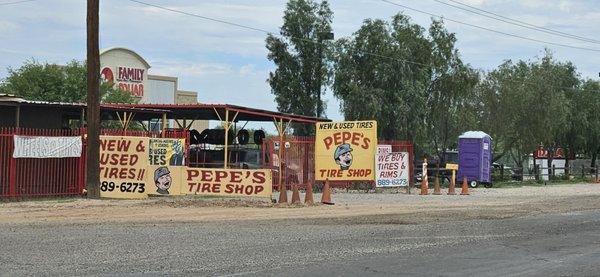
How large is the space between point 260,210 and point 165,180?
4.41 m

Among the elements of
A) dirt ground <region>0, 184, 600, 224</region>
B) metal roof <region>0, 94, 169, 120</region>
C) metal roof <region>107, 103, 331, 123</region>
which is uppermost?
metal roof <region>107, 103, 331, 123</region>

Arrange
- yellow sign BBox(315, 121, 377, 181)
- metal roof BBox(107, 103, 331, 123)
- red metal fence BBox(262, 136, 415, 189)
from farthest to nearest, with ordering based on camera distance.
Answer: yellow sign BBox(315, 121, 377, 181)
red metal fence BBox(262, 136, 415, 189)
metal roof BBox(107, 103, 331, 123)

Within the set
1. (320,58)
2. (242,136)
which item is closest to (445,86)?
(320,58)

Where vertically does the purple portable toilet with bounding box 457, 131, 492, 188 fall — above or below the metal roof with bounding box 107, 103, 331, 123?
below

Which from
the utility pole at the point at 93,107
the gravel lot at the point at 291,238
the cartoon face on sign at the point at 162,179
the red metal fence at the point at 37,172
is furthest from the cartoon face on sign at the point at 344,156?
the utility pole at the point at 93,107

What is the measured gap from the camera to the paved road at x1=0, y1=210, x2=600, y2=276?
10484mm

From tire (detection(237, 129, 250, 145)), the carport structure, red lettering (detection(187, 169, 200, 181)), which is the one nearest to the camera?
red lettering (detection(187, 169, 200, 181))

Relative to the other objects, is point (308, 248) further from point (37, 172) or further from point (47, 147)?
point (37, 172)

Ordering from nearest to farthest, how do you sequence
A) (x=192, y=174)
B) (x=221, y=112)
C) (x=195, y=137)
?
(x=192, y=174) → (x=221, y=112) → (x=195, y=137)

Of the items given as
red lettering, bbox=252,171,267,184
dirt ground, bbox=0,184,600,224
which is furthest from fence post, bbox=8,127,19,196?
red lettering, bbox=252,171,267,184

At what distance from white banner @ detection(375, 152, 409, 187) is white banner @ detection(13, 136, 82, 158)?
1179cm

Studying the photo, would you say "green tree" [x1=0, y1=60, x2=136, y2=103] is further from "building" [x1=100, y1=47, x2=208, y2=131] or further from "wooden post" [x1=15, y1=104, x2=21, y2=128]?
"wooden post" [x1=15, y1=104, x2=21, y2=128]

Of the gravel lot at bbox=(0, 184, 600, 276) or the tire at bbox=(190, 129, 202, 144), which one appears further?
the tire at bbox=(190, 129, 202, 144)

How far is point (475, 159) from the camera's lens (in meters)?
37.4
